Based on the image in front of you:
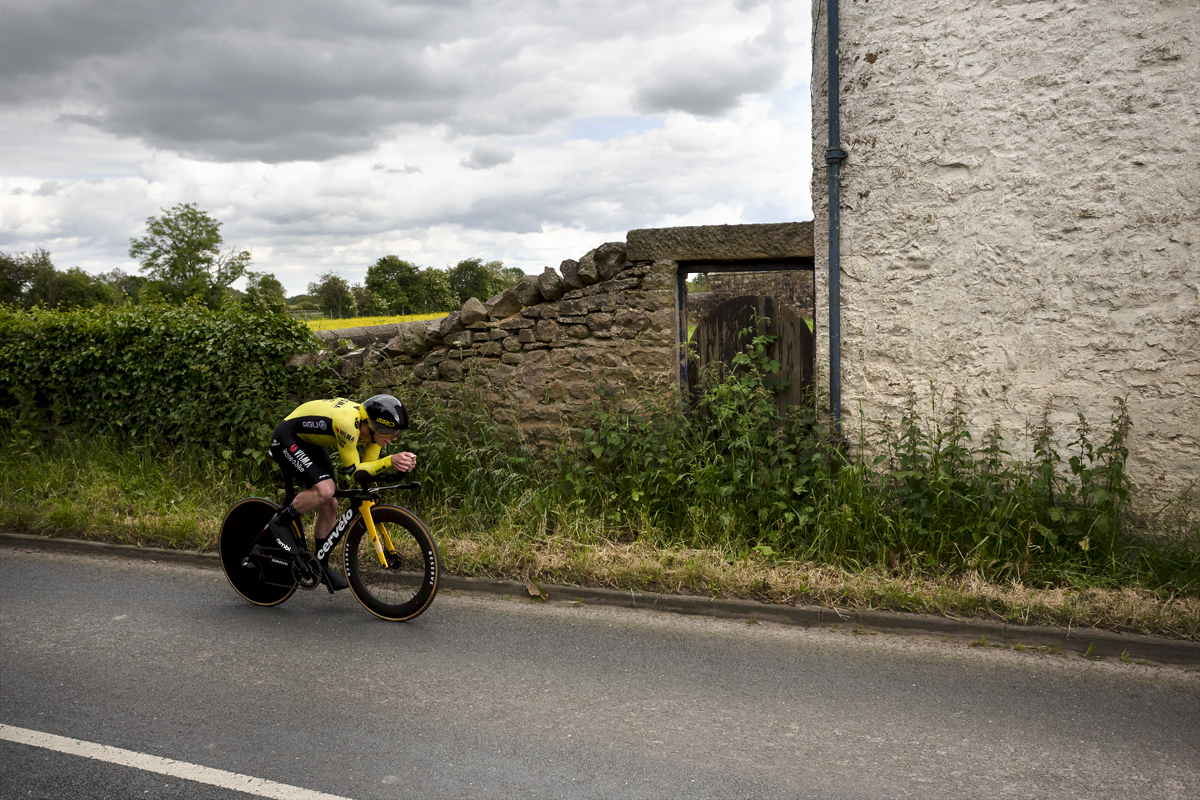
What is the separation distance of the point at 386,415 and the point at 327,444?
532 millimetres

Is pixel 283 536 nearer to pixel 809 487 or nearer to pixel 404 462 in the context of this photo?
pixel 404 462

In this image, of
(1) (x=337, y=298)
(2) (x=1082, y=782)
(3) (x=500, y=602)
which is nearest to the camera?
(2) (x=1082, y=782)

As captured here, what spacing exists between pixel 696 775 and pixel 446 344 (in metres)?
5.23

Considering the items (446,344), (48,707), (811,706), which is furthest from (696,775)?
(446,344)

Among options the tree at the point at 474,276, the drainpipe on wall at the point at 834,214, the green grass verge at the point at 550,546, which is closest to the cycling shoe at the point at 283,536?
the green grass verge at the point at 550,546

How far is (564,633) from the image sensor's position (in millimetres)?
4852

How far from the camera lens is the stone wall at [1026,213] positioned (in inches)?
213

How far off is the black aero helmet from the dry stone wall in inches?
97.9

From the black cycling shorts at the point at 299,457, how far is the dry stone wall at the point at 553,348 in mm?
2514

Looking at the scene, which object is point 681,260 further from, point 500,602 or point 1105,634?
point 1105,634

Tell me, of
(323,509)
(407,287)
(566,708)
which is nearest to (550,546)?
(323,509)

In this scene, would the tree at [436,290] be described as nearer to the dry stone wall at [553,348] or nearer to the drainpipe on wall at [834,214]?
the dry stone wall at [553,348]

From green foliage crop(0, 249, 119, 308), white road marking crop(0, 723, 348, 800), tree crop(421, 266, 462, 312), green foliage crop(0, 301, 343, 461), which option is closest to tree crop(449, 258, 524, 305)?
tree crop(421, 266, 462, 312)

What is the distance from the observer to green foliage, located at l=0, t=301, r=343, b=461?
8.04 metres
